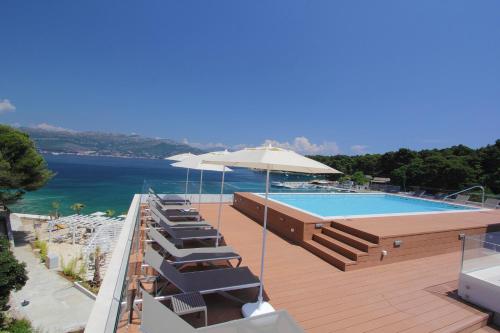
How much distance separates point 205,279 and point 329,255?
2908 mm

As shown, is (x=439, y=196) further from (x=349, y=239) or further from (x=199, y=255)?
(x=199, y=255)

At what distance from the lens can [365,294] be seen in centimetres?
405

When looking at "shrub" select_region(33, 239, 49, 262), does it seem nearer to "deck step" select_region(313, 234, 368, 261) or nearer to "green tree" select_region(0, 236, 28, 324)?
"green tree" select_region(0, 236, 28, 324)

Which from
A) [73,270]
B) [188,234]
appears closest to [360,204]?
[188,234]

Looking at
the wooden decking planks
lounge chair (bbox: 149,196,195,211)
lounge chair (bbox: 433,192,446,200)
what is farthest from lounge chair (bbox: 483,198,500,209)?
lounge chair (bbox: 149,196,195,211)

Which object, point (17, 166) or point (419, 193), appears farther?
point (17, 166)

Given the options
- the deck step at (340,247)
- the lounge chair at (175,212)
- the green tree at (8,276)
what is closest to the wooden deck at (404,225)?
the deck step at (340,247)

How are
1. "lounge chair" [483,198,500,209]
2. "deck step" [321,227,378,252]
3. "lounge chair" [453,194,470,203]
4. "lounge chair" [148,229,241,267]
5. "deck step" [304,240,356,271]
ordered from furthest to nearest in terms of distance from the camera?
"lounge chair" [453,194,470,203] → "lounge chair" [483,198,500,209] → "deck step" [321,227,378,252] → "deck step" [304,240,356,271] → "lounge chair" [148,229,241,267]

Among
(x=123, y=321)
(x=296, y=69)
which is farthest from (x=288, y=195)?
(x=296, y=69)

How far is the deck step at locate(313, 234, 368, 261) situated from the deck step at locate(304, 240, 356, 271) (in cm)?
8

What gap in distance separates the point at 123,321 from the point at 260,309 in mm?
1594

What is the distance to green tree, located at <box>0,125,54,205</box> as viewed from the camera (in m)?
18.1

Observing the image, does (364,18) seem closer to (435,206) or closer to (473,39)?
(473,39)

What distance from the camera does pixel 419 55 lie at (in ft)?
53.5
